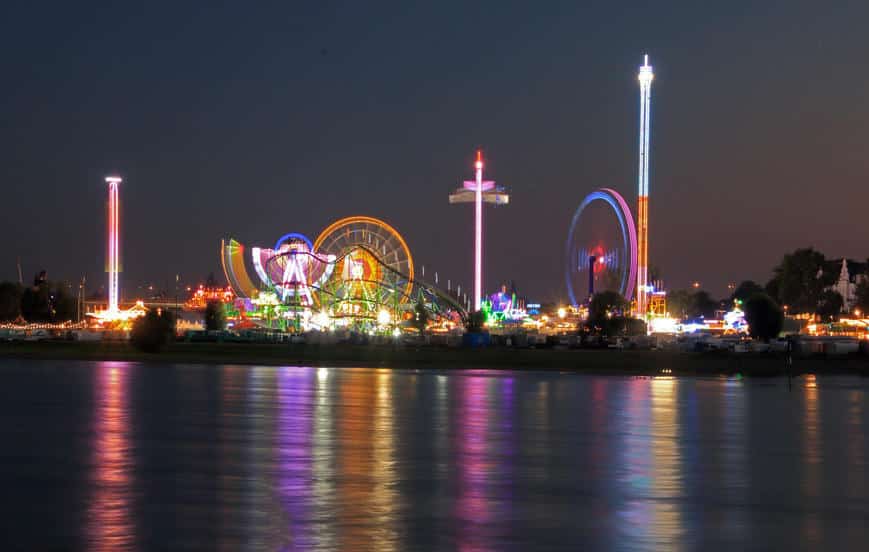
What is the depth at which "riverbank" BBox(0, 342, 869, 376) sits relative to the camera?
51.4 meters

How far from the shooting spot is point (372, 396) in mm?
31781

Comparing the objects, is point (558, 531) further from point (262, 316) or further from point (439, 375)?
point (262, 316)

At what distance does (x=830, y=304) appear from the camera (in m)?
137

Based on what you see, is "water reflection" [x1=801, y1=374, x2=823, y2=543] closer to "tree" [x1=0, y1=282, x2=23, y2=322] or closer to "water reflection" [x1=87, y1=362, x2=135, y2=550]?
"water reflection" [x1=87, y1=362, x2=135, y2=550]

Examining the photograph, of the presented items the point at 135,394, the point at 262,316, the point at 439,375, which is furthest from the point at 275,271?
the point at 135,394

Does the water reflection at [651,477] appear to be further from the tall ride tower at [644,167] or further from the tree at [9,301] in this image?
the tree at [9,301]

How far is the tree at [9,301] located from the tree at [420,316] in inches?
2213

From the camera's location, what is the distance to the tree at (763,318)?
83562mm

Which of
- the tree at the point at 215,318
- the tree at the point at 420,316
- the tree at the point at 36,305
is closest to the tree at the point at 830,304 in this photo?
the tree at the point at 420,316

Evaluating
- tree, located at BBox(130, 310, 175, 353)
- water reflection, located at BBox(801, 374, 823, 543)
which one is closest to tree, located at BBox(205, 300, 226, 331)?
tree, located at BBox(130, 310, 175, 353)

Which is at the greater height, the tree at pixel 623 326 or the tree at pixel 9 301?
the tree at pixel 9 301

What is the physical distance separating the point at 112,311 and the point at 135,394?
87.6m

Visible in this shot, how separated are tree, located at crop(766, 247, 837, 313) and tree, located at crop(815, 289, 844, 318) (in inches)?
34.1

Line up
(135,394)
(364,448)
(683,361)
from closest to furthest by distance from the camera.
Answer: (364,448)
(135,394)
(683,361)
